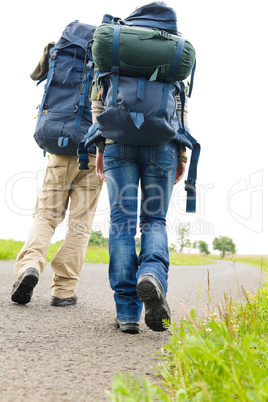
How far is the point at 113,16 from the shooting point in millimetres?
2715

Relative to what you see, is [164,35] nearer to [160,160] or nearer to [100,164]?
[160,160]

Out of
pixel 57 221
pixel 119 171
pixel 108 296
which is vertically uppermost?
pixel 119 171

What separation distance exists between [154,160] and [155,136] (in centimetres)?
18

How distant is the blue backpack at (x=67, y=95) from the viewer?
11.5 ft

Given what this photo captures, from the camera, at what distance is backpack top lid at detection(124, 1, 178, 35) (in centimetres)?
262

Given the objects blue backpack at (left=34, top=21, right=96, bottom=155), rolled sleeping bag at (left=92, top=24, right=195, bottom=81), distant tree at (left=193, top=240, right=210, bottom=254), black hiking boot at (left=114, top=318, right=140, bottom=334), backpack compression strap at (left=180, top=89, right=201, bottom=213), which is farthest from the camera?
distant tree at (left=193, top=240, right=210, bottom=254)

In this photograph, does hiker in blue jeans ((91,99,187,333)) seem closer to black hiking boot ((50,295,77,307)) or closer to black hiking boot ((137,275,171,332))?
black hiking boot ((137,275,171,332))

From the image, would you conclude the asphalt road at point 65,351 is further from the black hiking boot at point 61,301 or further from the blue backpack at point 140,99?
the blue backpack at point 140,99

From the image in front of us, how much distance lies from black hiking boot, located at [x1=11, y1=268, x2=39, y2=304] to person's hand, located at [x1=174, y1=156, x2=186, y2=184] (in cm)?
131

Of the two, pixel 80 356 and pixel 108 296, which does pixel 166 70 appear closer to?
pixel 80 356

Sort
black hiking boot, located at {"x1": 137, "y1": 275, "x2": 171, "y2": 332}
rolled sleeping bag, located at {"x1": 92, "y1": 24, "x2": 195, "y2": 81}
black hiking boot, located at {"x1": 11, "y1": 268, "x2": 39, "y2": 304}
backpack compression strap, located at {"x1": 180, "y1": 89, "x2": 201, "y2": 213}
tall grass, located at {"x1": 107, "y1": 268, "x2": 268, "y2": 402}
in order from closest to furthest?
tall grass, located at {"x1": 107, "y1": 268, "x2": 268, "y2": 402}
black hiking boot, located at {"x1": 137, "y1": 275, "x2": 171, "y2": 332}
rolled sleeping bag, located at {"x1": 92, "y1": 24, "x2": 195, "y2": 81}
backpack compression strap, located at {"x1": 180, "y1": 89, "x2": 201, "y2": 213}
black hiking boot, located at {"x1": 11, "y1": 268, "x2": 39, "y2": 304}

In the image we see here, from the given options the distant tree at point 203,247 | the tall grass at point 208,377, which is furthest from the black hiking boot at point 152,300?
the distant tree at point 203,247

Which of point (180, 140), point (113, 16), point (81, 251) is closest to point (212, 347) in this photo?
point (180, 140)

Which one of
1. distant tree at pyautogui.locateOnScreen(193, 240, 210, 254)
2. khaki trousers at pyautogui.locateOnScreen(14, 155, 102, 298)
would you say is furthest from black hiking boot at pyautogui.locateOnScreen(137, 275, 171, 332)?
distant tree at pyautogui.locateOnScreen(193, 240, 210, 254)
